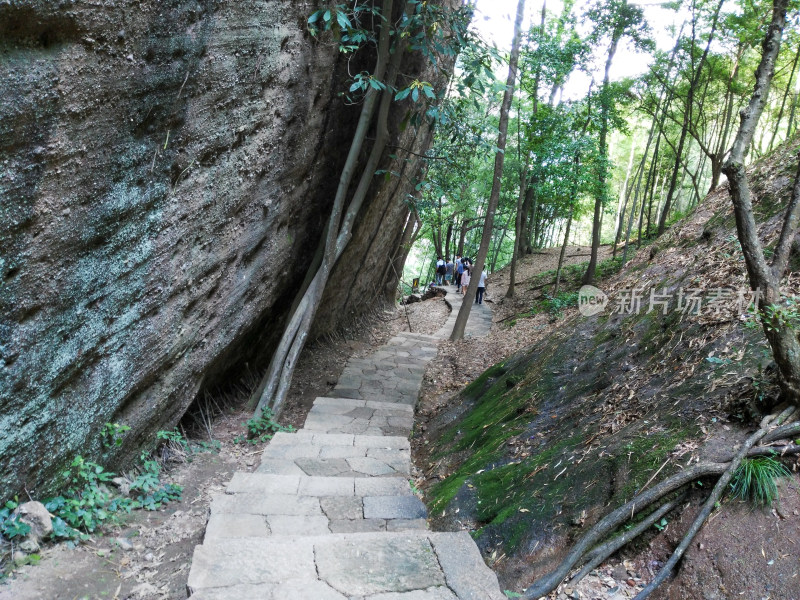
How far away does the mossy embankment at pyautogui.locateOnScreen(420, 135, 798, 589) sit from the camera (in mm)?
2584

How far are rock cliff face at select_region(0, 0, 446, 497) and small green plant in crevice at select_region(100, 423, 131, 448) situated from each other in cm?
5

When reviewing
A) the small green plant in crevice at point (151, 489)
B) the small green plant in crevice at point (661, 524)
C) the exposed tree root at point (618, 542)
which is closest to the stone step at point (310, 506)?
A: the small green plant in crevice at point (151, 489)

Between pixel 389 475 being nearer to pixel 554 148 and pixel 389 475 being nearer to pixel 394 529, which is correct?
pixel 394 529

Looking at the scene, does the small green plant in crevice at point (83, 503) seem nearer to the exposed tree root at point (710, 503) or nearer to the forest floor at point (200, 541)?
the forest floor at point (200, 541)

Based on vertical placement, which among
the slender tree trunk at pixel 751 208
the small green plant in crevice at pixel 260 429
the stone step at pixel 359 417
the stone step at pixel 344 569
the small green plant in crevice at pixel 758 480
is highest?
the slender tree trunk at pixel 751 208

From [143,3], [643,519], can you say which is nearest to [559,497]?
[643,519]

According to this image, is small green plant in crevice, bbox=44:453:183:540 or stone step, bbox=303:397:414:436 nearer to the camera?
small green plant in crevice, bbox=44:453:183:540

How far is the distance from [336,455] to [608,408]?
2.47 meters

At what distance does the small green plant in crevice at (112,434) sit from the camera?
3715mm

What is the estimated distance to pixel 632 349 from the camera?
4.11 m

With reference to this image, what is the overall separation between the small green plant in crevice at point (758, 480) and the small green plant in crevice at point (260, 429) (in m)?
4.29

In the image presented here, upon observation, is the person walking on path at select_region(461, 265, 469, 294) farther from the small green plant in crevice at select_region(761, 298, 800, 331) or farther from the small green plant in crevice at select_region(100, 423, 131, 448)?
the small green plant in crevice at select_region(761, 298, 800, 331)

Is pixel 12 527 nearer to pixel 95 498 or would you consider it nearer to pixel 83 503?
pixel 83 503

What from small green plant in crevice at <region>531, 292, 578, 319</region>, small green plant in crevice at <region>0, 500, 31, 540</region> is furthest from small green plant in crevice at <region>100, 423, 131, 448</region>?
small green plant in crevice at <region>531, 292, 578, 319</region>
